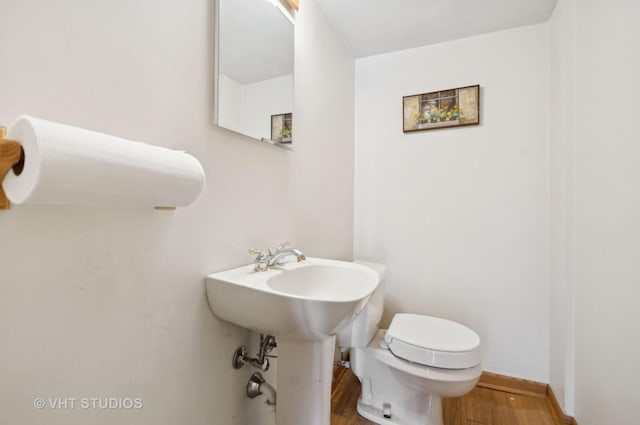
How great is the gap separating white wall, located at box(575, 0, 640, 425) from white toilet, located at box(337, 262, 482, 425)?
1.39ft

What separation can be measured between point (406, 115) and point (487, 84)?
497 millimetres

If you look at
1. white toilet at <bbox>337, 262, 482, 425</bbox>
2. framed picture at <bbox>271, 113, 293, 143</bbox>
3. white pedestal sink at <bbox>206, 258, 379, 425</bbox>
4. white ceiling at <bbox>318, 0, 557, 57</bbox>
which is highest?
white ceiling at <bbox>318, 0, 557, 57</bbox>

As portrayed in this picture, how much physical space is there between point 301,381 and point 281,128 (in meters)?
0.96

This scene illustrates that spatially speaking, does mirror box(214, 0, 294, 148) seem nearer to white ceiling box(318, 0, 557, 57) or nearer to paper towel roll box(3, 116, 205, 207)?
paper towel roll box(3, 116, 205, 207)

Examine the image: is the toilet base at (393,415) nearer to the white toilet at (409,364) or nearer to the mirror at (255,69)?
the white toilet at (409,364)

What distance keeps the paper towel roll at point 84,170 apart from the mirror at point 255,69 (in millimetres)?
402

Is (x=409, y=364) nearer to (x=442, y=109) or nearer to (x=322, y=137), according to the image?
(x=322, y=137)

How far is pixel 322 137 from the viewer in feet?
5.27

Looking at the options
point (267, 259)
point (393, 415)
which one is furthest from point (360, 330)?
point (267, 259)

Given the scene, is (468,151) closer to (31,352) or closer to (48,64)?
(48,64)

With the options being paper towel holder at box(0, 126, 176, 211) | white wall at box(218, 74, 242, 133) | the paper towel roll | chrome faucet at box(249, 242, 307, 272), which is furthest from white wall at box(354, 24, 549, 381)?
paper towel holder at box(0, 126, 176, 211)

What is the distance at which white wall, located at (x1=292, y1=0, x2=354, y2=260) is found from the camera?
138 cm

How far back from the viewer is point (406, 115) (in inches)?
76.0

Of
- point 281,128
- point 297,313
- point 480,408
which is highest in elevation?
point 281,128
